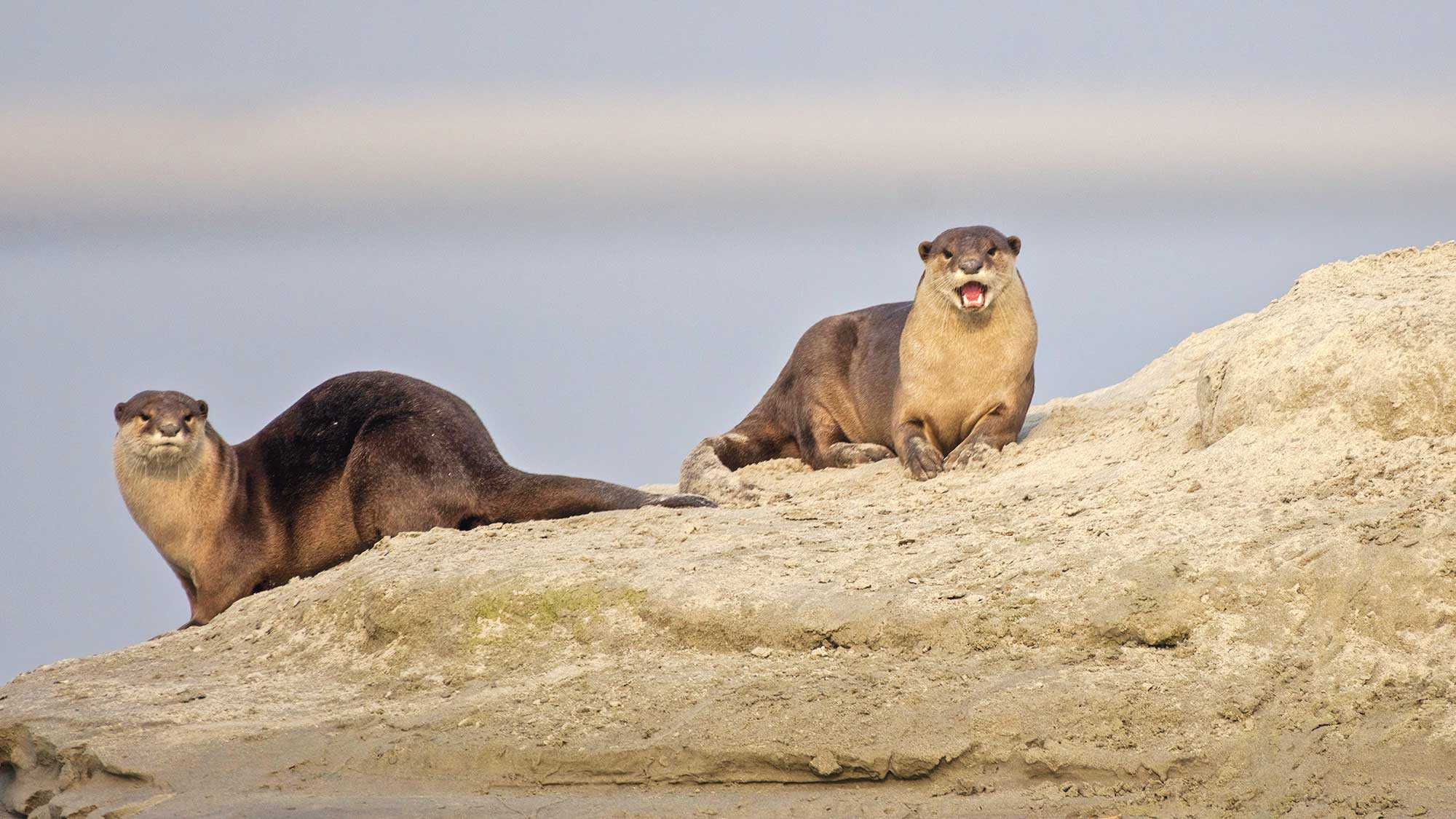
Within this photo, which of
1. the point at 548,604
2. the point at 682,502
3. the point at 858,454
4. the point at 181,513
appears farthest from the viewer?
the point at 858,454

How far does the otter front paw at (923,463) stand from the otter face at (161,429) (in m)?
2.96

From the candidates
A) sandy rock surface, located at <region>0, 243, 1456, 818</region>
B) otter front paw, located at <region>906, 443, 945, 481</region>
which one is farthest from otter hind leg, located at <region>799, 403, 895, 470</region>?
sandy rock surface, located at <region>0, 243, 1456, 818</region>

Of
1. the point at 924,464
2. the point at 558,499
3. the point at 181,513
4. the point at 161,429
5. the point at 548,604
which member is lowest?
the point at 548,604

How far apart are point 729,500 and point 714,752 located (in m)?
3.70

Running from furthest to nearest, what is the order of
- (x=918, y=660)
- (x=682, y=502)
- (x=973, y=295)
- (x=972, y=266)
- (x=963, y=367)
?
(x=963, y=367), (x=973, y=295), (x=972, y=266), (x=682, y=502), (x=918, y=660)

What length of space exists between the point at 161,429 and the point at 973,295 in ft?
11.3

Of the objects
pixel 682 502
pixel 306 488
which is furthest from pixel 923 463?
pixel 306 488

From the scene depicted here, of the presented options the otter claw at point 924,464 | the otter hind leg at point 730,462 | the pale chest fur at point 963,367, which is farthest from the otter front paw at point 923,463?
the otter hind leg at point 730,462

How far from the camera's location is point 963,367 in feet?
24.8

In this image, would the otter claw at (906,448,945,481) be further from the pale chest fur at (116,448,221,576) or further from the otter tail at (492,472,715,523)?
the pale chest fur at (116,448,221,576)

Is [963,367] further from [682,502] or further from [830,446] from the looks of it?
[682,502]

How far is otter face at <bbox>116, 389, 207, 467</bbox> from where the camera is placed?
6590 millimetres

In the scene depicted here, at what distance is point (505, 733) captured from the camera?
4.19 metres

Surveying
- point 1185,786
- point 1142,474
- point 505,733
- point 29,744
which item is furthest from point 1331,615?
point 29,744
